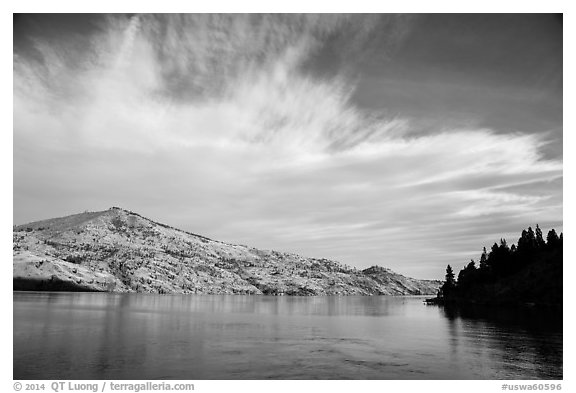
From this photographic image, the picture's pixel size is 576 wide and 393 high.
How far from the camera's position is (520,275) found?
131 metres

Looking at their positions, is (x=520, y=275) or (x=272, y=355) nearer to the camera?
(x=272, y=355)

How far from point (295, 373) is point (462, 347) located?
78.7 ft

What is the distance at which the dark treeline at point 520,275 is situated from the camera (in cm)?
11294

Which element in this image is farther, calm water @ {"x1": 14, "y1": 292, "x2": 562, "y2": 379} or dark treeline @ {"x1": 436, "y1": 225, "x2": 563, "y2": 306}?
dark treeline @ {"x1": 436, "y1": 225, "x2": 563, "y2": 306}

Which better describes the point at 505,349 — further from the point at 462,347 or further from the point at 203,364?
the point at 203,364

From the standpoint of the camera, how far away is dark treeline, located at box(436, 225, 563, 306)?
11294cm

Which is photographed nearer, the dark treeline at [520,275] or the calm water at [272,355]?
the calm water at [272,355]
